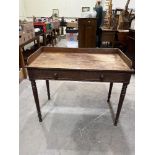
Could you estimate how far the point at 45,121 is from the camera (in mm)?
1980

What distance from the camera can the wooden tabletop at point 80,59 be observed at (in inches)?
63.9

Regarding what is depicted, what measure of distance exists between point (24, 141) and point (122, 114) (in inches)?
46.2

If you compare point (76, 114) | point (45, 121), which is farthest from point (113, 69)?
point (45, 121)

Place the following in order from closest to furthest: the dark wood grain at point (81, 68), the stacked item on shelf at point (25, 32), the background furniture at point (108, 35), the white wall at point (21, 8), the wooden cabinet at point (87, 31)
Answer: the dark wood grain at point (81, 68) → the stacked item on shelf at point (25, 32) → the background furniture at point (108, 35) → the wooden cabinet at point (87, 31) → the white wall at point (21, 8)

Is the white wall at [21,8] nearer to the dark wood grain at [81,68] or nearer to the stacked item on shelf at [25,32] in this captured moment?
the stacked item on shelf at [25,32]

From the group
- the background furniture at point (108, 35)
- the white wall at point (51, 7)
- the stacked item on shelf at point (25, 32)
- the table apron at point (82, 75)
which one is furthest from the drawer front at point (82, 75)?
the white wall at point (51, 7)

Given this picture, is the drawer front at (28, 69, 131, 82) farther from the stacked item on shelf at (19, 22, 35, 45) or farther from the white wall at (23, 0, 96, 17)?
the white wall at (23, 0, 96, 17)

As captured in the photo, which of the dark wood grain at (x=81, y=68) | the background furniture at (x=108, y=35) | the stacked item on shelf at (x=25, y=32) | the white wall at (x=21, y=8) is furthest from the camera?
the white wall at (x=21, y=8)

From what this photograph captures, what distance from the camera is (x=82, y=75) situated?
5.17ft

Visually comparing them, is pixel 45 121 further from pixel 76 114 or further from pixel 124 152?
pixel 124 152

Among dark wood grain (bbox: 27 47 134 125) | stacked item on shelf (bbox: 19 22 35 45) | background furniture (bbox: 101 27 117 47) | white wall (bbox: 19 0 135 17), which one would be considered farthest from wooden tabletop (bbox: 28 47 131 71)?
white wall (bbox: 19 0 135 17)

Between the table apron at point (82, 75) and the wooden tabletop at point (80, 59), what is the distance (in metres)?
0.05

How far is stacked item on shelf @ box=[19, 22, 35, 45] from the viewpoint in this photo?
3.03 meters
